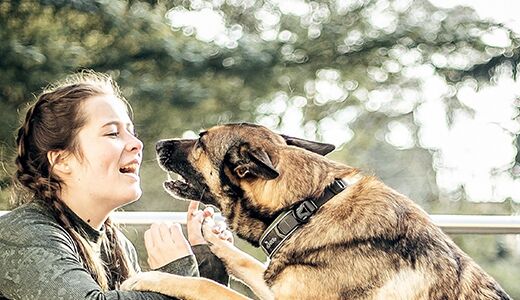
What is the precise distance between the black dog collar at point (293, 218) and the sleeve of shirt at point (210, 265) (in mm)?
297

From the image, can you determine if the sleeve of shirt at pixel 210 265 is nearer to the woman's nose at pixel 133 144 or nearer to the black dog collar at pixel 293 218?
the black dog collar at pixel 293 218

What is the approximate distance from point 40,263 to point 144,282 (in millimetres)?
325

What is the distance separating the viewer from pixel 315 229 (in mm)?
2141

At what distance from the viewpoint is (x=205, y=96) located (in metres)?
6.91

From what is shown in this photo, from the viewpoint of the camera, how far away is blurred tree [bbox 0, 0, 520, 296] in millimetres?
6629

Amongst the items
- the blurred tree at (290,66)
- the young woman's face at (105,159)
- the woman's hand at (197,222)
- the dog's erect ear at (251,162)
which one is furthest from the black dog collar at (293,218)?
the blurred tree at (290,66)

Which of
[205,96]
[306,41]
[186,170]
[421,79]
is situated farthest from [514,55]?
[186,170]

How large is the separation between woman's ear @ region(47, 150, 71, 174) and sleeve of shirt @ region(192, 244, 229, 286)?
1.54ft

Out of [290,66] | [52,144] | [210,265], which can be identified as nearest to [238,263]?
[210,265]

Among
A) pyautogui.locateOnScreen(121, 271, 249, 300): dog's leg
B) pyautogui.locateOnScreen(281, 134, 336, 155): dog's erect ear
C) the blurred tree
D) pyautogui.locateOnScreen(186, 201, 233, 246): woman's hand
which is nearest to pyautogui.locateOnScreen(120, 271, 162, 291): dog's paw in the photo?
pyautogui.locateOnScreen(121, 271, 249, 300): dog's leg

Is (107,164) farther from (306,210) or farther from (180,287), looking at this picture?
(306,210)

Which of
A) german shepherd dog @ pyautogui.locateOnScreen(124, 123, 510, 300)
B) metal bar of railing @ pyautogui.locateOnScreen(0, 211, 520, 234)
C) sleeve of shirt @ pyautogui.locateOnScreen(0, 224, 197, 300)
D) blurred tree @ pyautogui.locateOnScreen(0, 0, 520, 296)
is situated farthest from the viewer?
blurred tree @ pyautogui.locateOnScreen(0, 0, 520, 296)

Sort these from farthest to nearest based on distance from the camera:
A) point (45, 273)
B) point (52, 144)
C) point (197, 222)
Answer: point (197, 222) → point (52, 144) → point (45, 273)

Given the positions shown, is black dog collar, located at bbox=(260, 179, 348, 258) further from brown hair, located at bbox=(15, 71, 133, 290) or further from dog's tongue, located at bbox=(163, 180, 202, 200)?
brown hair, located at bbox=(15, 71, 133, 290)
